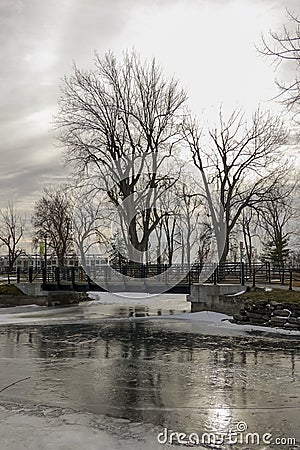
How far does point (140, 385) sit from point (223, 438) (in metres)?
3.41

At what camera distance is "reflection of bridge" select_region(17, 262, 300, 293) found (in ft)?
87.8

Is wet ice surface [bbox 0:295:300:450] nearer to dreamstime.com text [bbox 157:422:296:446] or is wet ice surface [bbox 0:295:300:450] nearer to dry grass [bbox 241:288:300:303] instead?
dreamstime.com text [bbox 157:422:296:446]

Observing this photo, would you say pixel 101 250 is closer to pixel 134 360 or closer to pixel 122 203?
pixel 122 203

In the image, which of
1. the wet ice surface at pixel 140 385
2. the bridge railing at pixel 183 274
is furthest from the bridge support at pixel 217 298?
the wet ice surface at pixel 140 385

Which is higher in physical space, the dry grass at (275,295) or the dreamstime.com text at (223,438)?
the dry grass at (275,295)

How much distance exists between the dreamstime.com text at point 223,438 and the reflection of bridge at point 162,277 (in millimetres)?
17844

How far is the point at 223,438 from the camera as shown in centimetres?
676

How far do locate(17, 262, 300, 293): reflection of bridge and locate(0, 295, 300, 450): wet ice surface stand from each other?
786 cm

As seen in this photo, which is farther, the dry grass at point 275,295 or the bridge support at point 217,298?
the bridge support at point 217,298

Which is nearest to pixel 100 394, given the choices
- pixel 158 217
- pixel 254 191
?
pixel 158 217

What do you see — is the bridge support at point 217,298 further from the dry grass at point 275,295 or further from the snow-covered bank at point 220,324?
the dry grass at point 275,295

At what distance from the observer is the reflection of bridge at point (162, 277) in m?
26.8

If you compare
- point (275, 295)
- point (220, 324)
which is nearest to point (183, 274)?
point (220, 324)

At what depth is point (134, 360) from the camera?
12742mm
